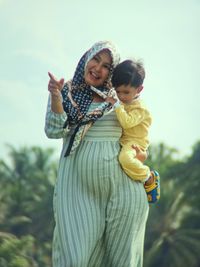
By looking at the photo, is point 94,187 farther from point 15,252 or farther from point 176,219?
point 176,219

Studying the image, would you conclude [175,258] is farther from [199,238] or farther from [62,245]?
[62,245]

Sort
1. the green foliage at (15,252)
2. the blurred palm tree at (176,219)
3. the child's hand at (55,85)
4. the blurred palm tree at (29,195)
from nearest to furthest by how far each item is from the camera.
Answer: the child's hand at (55,85)
the green foliage at (15,252)
the blurred palm tree at (176,219)
the blurred palm tree at (29,195)

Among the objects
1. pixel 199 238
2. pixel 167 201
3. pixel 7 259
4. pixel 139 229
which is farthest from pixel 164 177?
pixel 139 229

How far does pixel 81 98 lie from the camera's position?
2.83 meters

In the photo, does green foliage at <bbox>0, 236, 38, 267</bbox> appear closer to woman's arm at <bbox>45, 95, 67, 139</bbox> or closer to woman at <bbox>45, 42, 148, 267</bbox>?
woman at <bbox>45, 42, 148, 267</bbox>

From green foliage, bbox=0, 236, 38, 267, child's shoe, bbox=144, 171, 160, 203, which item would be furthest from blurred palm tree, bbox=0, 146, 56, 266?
child's shoe, bbox=144, 171, 160, 203

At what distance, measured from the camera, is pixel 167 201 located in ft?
61.4

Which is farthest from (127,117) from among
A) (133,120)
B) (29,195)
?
(29,195)

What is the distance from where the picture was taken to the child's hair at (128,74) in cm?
272

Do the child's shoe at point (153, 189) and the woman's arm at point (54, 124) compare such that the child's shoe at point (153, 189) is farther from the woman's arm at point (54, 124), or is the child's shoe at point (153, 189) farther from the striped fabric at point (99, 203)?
the woman's arm at point (54, 124)

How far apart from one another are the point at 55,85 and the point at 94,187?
0.45 meters

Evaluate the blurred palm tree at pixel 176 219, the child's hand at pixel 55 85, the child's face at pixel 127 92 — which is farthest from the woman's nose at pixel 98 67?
the blurred palm tree at pixel 176 219

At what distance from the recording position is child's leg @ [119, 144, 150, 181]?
106 inches

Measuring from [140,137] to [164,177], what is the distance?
15.9 m
